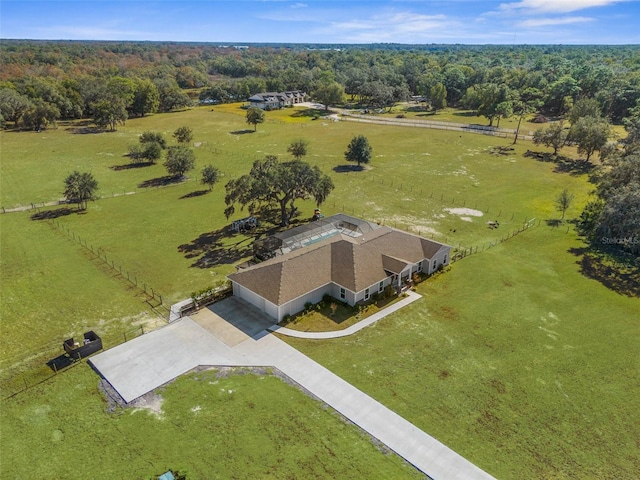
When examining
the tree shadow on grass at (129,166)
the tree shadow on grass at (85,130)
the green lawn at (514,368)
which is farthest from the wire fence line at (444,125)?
the green lawn at (514,368)

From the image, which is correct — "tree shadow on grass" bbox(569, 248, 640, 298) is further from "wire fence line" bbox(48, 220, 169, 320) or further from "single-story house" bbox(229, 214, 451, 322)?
"wire fence line" bbox(48, 220, 169, 320)

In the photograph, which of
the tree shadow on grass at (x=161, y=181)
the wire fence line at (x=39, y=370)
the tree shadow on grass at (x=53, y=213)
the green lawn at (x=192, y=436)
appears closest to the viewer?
the green lawn at (x=192, y=436)

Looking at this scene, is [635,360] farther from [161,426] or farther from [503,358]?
[161,426]

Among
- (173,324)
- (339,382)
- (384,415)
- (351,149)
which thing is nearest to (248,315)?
(173,324)

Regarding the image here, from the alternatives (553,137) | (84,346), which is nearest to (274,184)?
(84,346)

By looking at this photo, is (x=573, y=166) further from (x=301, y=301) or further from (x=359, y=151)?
(x=301, y=301)

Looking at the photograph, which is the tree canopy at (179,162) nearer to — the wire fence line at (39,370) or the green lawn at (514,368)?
the wire fence line at (39,370)
